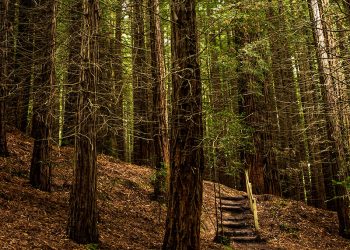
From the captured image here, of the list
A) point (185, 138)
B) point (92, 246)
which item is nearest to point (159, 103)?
point (185, 138)

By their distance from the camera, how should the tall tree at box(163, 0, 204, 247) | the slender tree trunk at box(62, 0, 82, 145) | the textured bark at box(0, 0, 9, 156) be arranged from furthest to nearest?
1. the textured bark at box(0, 0, 9, 156)
2. the slender tree trunk at box(62, 0, 82, 145)
3. the tall tree at box(163, 0, 204, 247)

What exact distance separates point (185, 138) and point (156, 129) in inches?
203

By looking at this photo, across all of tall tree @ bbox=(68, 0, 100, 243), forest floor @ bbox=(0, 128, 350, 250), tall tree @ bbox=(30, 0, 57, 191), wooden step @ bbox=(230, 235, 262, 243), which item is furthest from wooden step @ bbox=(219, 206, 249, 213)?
tall tree @ bbox=(68, 0, 100, 243)

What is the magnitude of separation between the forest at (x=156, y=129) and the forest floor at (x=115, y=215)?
0.15ft

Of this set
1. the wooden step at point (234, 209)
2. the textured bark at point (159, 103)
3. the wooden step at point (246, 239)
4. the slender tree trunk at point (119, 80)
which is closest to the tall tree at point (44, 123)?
the slender tree trunk at point (119, 80)

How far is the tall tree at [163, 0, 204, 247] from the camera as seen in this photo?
546 cm

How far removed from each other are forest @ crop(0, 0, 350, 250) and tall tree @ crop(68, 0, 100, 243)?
0.07ft

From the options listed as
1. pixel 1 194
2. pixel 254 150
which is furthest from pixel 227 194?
pixel 1 194

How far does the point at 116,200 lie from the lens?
34.3 feet

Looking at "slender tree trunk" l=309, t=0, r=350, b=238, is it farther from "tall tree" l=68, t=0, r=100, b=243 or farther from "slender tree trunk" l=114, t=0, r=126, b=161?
"tall tree" l=68, t=0, r=100, b=243

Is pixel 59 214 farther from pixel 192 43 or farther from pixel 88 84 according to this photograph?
pixel 192 43

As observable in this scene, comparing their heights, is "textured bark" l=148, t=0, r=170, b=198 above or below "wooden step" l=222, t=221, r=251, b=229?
above

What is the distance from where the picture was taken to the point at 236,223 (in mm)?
11773

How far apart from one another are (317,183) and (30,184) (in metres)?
15.4
